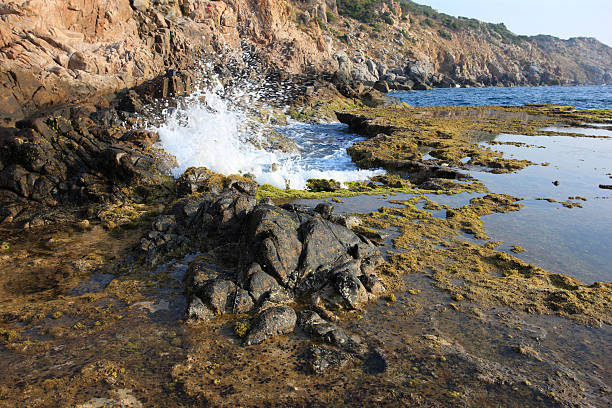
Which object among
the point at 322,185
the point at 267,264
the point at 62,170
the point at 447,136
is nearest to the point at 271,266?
the point at 267,264

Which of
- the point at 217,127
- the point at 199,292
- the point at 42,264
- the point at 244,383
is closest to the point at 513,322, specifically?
the point at 244,383

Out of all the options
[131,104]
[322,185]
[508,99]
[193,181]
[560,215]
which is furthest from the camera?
[508,99]

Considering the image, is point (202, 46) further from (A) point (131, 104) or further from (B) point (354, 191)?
(B) point (354, 191)

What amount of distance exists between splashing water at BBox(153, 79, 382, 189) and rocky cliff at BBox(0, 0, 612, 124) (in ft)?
17.0

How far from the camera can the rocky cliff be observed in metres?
18.4

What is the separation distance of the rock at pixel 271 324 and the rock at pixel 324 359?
56cm

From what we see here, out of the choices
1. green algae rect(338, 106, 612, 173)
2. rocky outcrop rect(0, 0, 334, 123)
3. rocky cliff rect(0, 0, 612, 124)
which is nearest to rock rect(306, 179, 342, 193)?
green algae rect(338, 106, 612, 173)

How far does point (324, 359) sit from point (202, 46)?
1536 inches

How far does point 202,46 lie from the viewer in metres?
36.1

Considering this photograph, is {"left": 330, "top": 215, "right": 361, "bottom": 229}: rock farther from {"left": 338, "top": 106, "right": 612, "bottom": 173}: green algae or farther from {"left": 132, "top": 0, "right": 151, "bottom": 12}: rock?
{"left": 132, "top": 0, "right": 151, "bottom": 12}: rock

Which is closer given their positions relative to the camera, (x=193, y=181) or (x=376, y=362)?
(x=376, y=362)

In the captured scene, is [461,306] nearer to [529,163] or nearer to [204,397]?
[204,397]

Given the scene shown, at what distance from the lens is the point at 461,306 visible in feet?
19.1

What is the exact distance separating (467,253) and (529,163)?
1146 centimetres
